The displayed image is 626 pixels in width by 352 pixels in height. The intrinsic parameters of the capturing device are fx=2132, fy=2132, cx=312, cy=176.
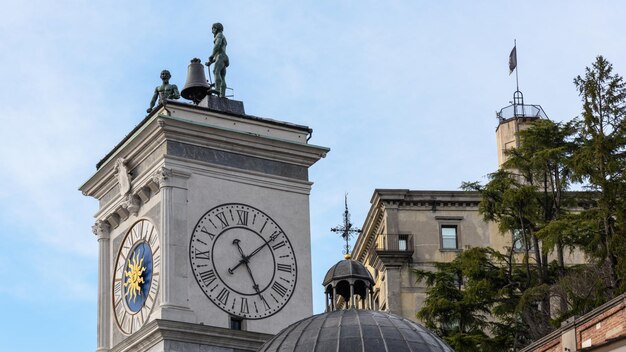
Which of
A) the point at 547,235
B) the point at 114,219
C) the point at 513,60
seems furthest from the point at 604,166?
the point at 513,60

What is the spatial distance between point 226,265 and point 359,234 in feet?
88.5

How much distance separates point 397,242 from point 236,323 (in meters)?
22.4

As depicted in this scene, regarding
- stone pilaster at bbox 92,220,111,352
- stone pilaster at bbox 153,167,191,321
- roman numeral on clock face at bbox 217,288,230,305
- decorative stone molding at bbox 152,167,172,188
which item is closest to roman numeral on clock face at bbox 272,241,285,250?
roman numeral on clock face at bbox 217,288,230,305

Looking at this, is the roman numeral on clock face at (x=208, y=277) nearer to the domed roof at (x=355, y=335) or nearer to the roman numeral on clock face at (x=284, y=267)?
the roman numeral on clock face at (x=284, y=267)

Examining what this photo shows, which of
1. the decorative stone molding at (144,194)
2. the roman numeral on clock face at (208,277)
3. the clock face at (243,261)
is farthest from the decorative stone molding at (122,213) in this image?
the roman numeral on clock face at (208,277)

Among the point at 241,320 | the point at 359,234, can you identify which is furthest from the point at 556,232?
the point at 359,234

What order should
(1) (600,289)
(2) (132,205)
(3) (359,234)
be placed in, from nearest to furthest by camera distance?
1. (1) (600,289)
2. (2) (132,205)
3. (3) (359,234)

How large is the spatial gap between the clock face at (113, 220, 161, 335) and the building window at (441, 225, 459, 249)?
2173 cm

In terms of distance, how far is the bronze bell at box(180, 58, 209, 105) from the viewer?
221ft

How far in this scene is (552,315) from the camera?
67625mm

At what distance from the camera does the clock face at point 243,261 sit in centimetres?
6269

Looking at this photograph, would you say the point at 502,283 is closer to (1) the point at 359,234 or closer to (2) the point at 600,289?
(2) the point at 600,289

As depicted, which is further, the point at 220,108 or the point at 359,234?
the point at 359,234

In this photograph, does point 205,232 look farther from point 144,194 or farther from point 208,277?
point 144,194
